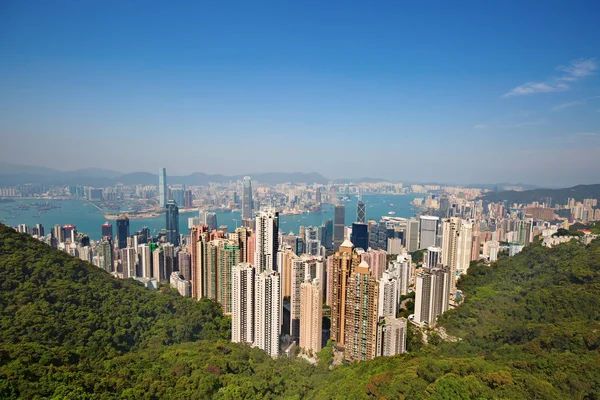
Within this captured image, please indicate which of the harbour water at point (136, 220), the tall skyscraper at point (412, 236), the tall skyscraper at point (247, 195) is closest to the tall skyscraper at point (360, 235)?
the harbour water at point (136, 220)

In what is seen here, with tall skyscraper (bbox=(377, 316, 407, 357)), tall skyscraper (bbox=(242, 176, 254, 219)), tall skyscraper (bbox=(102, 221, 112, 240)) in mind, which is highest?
tall skyscraper (bbox=(242, 176, 254, 219))

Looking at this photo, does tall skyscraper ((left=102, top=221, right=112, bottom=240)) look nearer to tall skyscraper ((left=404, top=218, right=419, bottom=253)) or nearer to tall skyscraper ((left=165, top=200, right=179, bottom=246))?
tall skyscraper ((left=165, top=200, right=179, bottom=246))

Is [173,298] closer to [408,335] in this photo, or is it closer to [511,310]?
[408,335]

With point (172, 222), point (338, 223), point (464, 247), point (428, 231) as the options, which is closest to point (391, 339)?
point (464, 247)

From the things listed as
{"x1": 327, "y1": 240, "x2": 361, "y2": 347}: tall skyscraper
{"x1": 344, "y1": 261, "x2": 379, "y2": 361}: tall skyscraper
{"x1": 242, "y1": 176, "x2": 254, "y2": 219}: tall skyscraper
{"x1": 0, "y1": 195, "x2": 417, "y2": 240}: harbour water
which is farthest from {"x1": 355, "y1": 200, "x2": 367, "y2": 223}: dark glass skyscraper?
{"x1": 344, "y1": 261, "x2": 379, "y2": 361}: tall skyscraper

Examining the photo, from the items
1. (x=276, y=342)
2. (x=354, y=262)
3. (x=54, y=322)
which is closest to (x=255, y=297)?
(x=276, y=342)

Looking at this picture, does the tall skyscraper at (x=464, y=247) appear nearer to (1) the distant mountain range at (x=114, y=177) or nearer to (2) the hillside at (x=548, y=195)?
(2) the hillside at (x=548, y=195)
